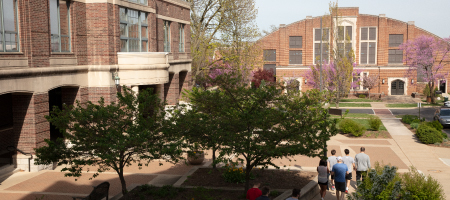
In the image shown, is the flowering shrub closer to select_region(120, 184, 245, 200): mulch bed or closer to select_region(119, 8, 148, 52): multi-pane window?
select_region(120, 184, 245, 200): mulch bed

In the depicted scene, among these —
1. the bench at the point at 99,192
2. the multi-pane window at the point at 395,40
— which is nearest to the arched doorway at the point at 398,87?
the multi-pane window at the point at 395,40

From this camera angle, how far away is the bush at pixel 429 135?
914 inches

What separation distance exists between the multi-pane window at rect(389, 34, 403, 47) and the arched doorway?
4.93 metres

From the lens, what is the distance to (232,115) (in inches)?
463

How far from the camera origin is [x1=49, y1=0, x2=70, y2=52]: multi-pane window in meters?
18.3

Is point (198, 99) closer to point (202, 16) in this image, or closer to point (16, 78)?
point (16, 78)

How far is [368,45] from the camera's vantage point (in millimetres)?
57750

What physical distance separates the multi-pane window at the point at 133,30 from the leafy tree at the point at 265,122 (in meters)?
11.3

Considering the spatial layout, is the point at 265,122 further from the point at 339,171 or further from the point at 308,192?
the point at 308,192

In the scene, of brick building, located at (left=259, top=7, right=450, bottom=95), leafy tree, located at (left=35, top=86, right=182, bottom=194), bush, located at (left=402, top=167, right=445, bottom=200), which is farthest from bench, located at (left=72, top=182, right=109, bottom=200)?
brick building, located at (left=259, top=7, right=450, bottom=95)

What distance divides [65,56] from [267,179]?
10401mm

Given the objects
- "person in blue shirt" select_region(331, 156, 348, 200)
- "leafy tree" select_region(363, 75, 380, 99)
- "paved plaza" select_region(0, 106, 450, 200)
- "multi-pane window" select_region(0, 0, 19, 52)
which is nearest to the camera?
"person in blue shirt" select_region(331, 156, 348, 200)

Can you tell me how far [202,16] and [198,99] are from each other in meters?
26.8

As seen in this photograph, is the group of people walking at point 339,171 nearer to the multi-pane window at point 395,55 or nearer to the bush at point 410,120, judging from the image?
the bush at point 410,120
